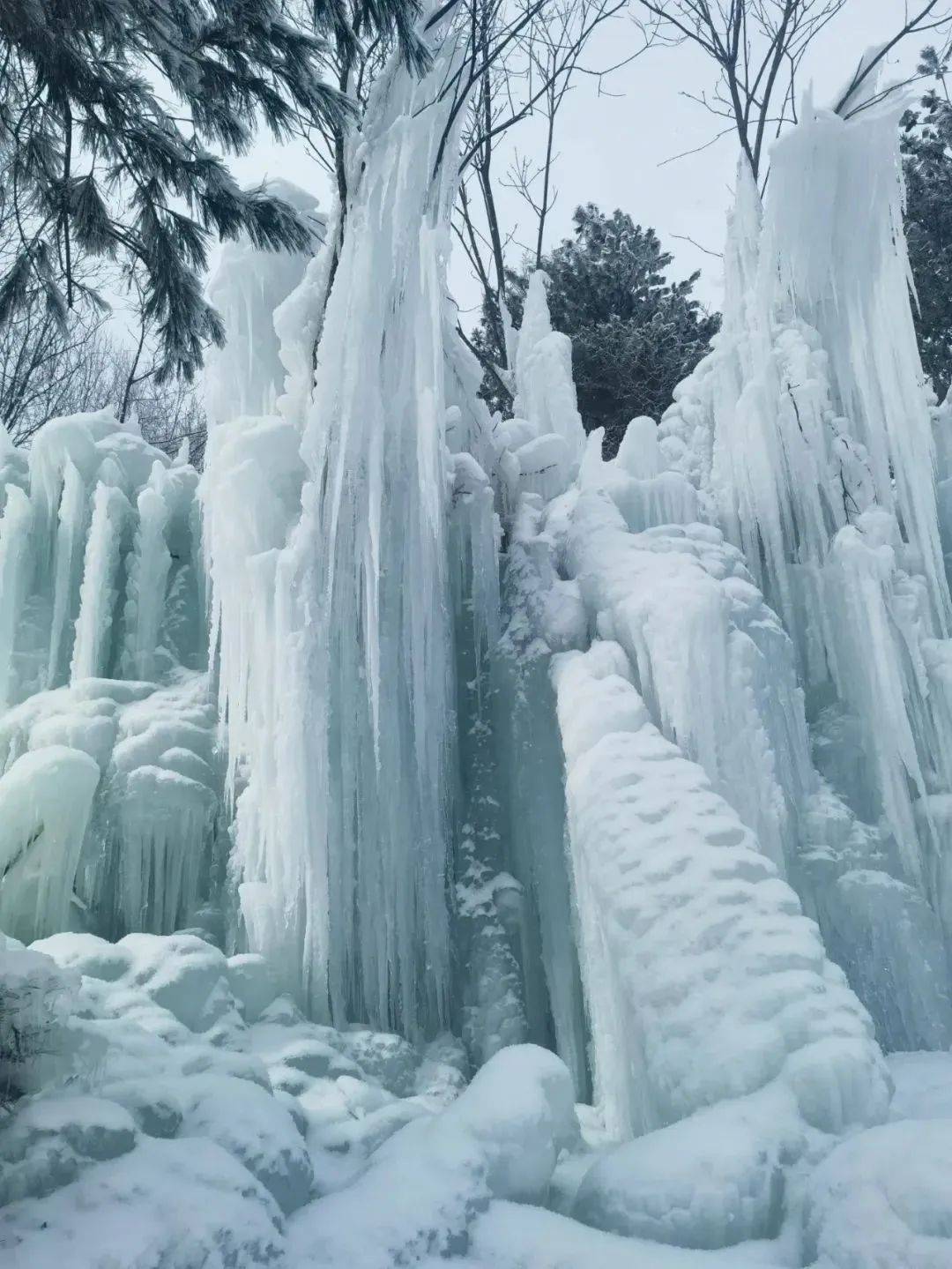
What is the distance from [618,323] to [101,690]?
26.7 ft

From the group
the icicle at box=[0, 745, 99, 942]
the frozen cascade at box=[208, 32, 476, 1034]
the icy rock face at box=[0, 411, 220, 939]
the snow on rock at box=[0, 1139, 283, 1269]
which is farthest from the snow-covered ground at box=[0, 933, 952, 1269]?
the icy rock face at box=[0, 411, 220, 939]

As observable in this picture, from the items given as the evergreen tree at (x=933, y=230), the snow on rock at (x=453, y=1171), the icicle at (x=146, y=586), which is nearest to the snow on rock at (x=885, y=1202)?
the snow on rock at (x=453, y=1171)

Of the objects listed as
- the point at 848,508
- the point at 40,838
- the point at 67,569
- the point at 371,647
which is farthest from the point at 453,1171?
the point at 848,508

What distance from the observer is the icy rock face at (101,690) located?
4.75 metres

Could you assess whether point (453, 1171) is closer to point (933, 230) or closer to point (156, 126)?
point (156, 126)

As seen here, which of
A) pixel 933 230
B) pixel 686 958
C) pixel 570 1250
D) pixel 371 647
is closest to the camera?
pixel 570 1250

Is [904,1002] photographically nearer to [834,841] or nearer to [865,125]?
[834,841]

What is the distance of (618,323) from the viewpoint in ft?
37.4

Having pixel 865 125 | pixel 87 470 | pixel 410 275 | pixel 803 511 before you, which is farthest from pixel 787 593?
pixel 87 470

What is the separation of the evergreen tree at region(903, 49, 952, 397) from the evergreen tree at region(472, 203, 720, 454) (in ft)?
7.72

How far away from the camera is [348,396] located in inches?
193

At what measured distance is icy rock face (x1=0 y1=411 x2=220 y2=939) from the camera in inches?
187

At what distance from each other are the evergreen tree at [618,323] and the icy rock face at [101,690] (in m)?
6.09

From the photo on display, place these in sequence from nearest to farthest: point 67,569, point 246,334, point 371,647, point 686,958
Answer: point 686,958
point 371,647
point 67,569
point 246,334
